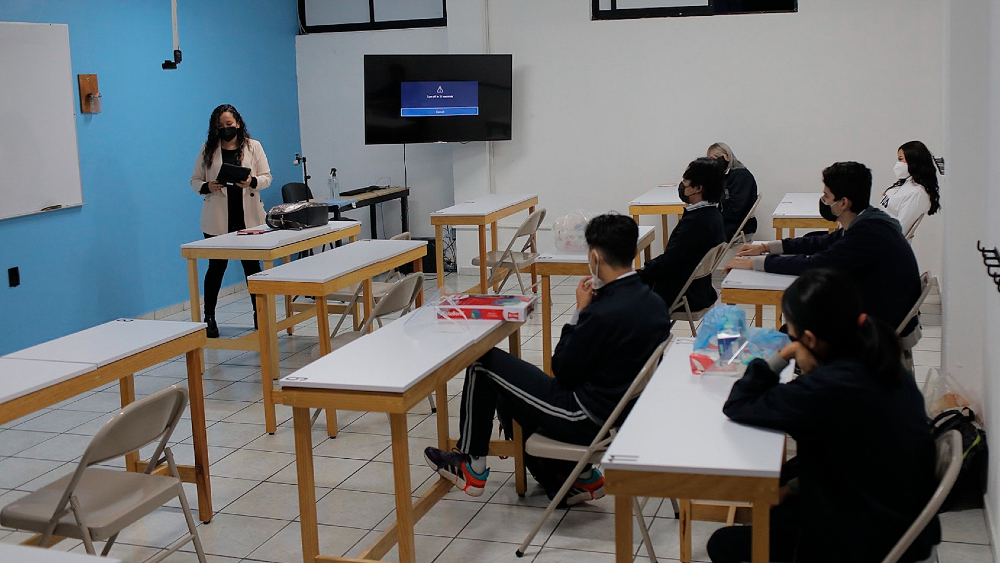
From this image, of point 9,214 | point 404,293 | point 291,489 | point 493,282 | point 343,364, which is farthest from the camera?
point 493,282

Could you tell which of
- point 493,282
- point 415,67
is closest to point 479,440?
point 493,282

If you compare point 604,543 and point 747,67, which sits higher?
point 747,67

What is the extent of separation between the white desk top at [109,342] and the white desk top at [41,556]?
1272 mm

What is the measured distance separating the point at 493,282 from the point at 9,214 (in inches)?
123

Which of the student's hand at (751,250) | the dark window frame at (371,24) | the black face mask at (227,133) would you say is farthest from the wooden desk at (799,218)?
the dark window frame at (371,24)

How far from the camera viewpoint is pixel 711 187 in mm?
4688

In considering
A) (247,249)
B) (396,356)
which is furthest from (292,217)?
(396,356)

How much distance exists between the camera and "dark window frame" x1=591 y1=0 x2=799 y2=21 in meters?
7.75

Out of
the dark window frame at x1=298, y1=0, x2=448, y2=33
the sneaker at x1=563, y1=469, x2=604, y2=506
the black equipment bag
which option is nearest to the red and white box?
the sneaker at x1=563, y1=469, x2=604, y2=506

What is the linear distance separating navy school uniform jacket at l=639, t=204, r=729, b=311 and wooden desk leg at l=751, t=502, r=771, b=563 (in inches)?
99.6

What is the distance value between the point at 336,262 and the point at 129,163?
2.84m

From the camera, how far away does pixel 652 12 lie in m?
7.92

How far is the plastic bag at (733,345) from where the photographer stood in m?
2.83

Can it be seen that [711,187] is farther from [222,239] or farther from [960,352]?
[222,239]
